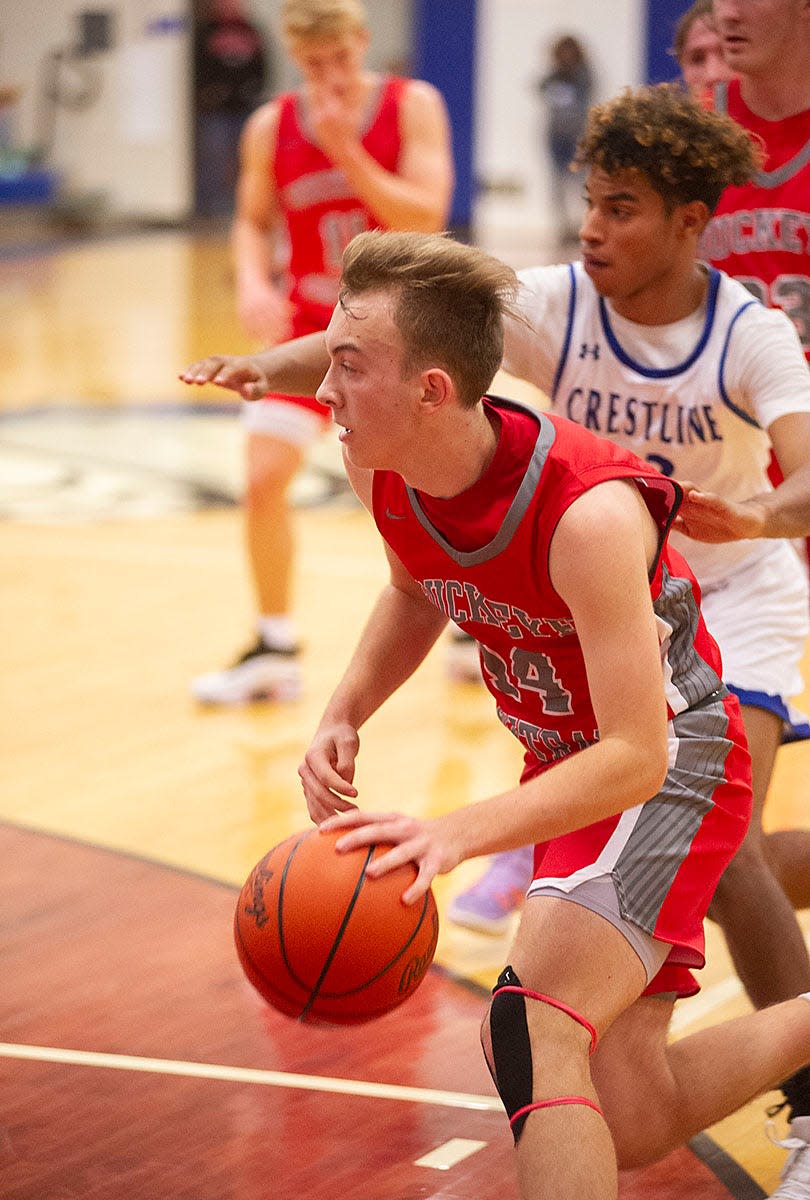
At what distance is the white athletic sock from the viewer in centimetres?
597

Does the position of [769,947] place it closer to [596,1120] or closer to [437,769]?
[596,1120]

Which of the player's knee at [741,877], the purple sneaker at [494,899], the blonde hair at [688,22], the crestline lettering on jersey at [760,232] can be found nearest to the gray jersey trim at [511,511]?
the player's knee at [741,877]

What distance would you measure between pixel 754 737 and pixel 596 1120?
1018 mm

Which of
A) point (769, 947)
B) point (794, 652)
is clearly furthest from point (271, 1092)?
point (794, 652)

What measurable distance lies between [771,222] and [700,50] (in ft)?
2.18

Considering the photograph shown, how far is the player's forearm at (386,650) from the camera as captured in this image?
2.87m

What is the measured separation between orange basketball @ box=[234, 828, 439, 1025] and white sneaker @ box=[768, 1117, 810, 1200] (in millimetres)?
800

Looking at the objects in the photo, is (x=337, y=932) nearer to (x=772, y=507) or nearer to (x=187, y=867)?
(x=772, y=507)

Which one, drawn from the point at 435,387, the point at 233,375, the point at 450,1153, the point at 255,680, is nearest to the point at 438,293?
the point at 435,387

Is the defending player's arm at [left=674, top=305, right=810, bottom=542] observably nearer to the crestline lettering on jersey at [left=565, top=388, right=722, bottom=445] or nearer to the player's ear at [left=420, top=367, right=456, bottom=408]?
the crestline lettering on jersey at [left=565, top=388, right=722, bottom=445]

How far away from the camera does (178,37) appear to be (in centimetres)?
2306

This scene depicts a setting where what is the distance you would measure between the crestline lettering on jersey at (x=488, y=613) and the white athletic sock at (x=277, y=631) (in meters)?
3.35

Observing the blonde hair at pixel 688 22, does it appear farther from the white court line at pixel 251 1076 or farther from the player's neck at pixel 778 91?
the white court line at pixel 251 1076

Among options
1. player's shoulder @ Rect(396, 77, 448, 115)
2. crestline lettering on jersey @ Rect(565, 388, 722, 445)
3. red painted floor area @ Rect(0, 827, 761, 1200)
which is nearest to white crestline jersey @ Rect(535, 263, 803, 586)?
crestline lettering on jersey @ Rect(565, 388, 722, 445)
